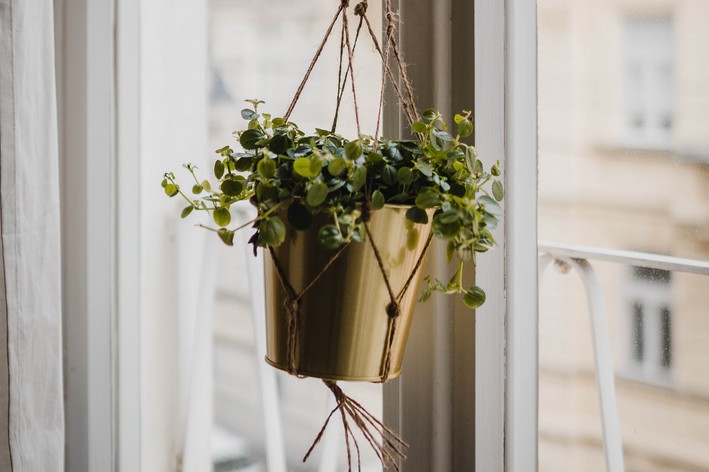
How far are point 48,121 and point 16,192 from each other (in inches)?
6.4

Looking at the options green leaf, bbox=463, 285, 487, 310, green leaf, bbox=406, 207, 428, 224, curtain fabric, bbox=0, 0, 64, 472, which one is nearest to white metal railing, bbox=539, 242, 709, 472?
green leaf, bbox=463, 285, 487, 310

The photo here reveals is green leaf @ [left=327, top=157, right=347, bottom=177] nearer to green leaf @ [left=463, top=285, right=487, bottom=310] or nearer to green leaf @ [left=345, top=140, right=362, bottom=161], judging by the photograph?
green leaf @ [left=345, top=140, right=362, bottom=161]

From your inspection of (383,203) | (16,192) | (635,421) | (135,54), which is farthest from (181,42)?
(635,421)

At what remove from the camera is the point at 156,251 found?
1.75 metres

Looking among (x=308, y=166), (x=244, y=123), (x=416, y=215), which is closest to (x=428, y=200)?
(x=416, y=215)

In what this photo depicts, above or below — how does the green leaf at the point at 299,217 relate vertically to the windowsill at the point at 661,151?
below

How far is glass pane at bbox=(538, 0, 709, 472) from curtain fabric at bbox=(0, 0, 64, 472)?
37.4 inches

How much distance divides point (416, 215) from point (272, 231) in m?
0.15

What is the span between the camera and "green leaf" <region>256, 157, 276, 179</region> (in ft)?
2.23

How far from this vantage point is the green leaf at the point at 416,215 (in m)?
0.66

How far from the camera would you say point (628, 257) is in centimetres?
106

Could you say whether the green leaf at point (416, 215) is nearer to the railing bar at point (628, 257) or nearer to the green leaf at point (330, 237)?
the green leaf at point (330, 237)

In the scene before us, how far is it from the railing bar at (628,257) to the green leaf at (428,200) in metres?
0.53

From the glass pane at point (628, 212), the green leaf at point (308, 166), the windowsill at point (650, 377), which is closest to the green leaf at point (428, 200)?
the green leaf at point (308, 166)
